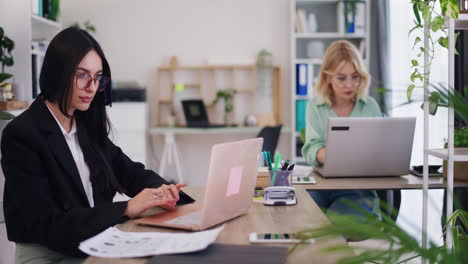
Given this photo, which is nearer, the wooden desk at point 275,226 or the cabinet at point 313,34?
the wooden desk at point 275,226

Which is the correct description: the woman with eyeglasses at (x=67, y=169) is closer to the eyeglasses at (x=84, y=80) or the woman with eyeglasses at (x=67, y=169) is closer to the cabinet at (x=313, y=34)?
the eyeglasses at (x=84, y=80)

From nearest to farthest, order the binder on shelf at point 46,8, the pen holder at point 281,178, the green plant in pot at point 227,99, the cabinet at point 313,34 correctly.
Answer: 1. the pen holder at point 281,178
2. the binder on shelf at point 46,8
3. the cabinet at point 313,34
4. the green plant in pot at point 227,99

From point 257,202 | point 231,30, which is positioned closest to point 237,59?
point 231,30

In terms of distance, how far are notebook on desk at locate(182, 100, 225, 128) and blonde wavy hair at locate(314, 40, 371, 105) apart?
269 centimetres

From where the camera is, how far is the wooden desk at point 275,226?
134 centimetres

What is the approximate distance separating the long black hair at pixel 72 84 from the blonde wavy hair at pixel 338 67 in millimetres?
1567

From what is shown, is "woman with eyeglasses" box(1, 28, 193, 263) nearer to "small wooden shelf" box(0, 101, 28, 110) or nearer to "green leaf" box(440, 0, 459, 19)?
"green leaf" box(440, 0, 459, 19)

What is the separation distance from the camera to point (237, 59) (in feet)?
20.3

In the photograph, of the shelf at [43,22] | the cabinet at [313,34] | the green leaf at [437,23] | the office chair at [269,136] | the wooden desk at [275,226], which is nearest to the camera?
the wooden desk at [275,226]

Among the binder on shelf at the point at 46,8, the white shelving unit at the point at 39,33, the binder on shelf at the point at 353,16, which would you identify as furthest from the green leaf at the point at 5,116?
the binder on shelf at the point at 353,16

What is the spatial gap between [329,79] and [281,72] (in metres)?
3.00

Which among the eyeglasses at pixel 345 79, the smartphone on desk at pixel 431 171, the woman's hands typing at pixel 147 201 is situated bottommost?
the smartphone on desk at pixel 431 171

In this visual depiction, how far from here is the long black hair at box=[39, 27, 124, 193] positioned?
5.95 ft

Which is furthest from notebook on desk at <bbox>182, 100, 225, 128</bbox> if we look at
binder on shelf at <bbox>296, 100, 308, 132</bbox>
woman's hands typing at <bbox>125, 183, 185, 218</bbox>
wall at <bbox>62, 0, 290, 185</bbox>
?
woman's hands typing at <bbox>125, 183, 185, 218</bbox>
